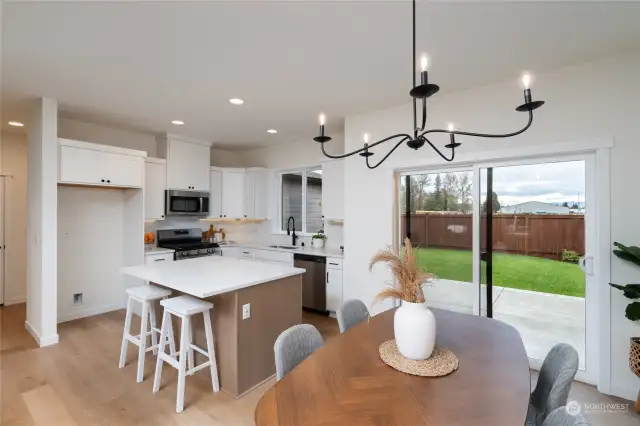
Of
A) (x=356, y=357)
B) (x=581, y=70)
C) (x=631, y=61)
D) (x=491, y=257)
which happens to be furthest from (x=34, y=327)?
(x=631, y=61)

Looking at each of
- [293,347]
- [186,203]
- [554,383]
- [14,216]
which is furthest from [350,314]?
[14,216]

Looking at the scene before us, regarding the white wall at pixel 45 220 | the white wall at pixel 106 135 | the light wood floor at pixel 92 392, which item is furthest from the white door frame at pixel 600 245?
the white wall at pixel 106 135

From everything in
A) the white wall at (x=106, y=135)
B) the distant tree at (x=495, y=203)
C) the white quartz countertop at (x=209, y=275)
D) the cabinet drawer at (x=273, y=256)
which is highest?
the white wall at (x=106, y=135)

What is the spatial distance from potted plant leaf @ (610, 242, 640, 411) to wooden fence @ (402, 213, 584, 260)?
496mm

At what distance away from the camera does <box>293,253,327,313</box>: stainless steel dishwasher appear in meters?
4.48

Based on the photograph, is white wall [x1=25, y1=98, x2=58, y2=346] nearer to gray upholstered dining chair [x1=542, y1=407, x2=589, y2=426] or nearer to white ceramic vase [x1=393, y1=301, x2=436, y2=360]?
white ceramic vase [x1=393, y1=301, x2=436, y2=360]

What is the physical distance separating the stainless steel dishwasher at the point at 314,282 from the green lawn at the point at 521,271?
152 centimetres

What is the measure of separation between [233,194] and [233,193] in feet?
0.06

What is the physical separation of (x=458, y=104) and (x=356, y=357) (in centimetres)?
277

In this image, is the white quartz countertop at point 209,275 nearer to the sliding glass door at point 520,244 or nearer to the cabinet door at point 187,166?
the sliding glass door at point 520,244

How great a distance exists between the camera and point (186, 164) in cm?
512

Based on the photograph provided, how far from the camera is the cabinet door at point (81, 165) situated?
11.9ft

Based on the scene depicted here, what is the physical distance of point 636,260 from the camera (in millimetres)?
2258

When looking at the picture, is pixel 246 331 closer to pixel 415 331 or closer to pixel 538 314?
pixel 415 331
